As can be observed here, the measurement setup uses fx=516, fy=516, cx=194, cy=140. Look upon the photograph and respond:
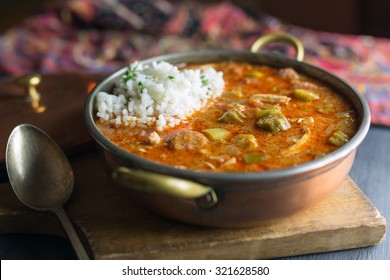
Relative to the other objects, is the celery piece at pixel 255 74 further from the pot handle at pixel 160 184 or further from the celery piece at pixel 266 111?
the pot handle at pixel 160 184

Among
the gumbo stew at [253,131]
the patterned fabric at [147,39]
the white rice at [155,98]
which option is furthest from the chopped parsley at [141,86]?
the patterned fabric at [147,39]

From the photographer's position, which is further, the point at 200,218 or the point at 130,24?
the point at 130,24

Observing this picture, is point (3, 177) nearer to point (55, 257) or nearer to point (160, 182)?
point (55, 257)

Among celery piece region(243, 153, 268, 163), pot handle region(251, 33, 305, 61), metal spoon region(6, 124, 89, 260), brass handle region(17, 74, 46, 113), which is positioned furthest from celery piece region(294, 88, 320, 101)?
brass handle region(17, 74, 46, 113)

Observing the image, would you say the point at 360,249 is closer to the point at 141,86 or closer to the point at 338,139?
the point at 338,139

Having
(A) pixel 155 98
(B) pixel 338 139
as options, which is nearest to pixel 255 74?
(A) pixel 155 98

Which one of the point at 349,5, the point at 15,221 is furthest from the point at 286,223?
the point at 349,5
